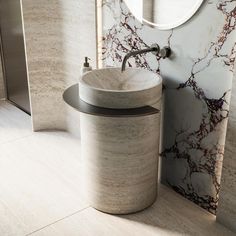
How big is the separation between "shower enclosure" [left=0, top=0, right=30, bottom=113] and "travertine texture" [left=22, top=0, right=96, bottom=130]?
0.29 meters

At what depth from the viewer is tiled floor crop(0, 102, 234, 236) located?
1730 millimetres

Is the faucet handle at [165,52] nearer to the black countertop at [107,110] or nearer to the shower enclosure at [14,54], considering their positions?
the black countertop at [107,110]

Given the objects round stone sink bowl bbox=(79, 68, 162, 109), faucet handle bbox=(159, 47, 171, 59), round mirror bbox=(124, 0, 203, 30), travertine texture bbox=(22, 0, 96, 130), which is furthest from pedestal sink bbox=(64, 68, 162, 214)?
travertine texture bbox=(22, 0, 96, 130)

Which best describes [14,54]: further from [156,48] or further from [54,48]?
[156,48]

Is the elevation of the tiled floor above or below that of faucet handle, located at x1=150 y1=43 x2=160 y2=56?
below

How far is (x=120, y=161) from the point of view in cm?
169

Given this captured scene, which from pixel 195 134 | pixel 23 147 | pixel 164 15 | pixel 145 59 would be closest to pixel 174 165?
pixel 195 134

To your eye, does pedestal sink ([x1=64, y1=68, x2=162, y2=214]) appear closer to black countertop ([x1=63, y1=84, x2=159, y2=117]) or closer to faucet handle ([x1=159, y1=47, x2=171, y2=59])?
black countertop ([x1=63, y1=84, x2=159, y2=117])

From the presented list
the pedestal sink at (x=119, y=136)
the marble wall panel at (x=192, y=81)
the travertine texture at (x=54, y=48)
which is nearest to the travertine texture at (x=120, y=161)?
the pedestal sink at (x=119, y=136)

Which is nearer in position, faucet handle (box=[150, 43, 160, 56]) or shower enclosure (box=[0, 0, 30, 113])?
faucet handle (box=[150, 43, 160, 56])

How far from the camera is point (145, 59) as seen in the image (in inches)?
76.5

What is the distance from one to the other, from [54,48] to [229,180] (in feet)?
5.05

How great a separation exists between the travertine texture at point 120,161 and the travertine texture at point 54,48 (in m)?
0.76

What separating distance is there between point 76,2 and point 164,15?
2.41 ft
